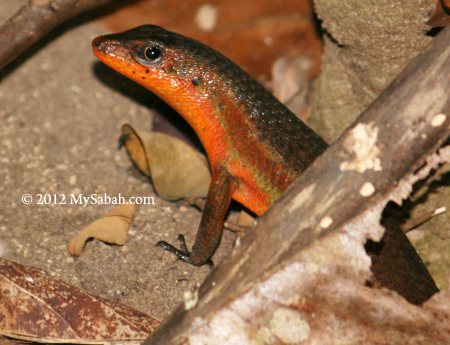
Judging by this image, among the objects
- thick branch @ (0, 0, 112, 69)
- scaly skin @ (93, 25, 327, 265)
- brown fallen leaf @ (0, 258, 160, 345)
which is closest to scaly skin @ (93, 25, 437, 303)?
scaly skin @ (93, 25, 327, 265)

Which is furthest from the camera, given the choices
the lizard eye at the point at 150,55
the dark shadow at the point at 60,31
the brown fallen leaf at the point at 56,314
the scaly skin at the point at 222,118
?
the dark shadow at the point at 60,31

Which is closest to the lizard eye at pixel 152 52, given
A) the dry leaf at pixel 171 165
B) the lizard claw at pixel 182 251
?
the dry leaf at pixel 171 165

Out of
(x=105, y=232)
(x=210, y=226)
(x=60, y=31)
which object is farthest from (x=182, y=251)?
(x=60, y=31)

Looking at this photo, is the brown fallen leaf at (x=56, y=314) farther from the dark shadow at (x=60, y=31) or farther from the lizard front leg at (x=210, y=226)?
the dark shadow at (x=60, y=31)

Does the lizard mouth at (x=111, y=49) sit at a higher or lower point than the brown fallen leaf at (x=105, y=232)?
higher

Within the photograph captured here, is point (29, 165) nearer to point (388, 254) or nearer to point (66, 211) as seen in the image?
point (66, 211)

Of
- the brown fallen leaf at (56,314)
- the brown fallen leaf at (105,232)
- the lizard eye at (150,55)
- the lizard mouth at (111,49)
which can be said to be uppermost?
the lizard eye at (150,55)

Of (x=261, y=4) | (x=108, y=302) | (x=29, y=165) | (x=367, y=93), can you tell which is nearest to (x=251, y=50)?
(x=261, y=4)

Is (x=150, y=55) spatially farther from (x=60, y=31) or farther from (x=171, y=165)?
(x=60, y=31)
